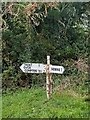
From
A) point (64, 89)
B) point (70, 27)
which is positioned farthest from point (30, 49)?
point (64, 89)

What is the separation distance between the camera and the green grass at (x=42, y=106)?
17.9 ft

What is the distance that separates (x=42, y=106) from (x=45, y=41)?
7.38ft

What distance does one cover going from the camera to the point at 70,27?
8094 millimetres

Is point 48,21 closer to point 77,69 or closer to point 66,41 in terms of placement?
point 66,41

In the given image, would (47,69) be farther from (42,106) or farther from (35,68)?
(42,106)

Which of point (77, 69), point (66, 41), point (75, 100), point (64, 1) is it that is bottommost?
point (75, 100)

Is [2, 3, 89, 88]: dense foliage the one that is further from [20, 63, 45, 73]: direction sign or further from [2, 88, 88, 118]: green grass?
[20, 63, 45, 73]: direction sign

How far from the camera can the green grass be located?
5449 mm

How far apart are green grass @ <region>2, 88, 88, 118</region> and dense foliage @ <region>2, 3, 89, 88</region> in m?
0.97

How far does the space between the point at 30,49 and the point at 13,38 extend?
1.35 ft

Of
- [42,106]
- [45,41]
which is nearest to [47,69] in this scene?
[42,106]

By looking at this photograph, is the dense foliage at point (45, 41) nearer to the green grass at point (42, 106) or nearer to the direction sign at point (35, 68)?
the green grass at point (42, 106)

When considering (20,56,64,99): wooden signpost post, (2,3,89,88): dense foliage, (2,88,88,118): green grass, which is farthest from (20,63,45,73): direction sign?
(2,3,89,88): dense foliage

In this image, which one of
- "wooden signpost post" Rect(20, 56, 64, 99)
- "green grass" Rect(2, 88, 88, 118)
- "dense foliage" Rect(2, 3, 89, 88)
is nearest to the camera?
"green grass" Rect(2, 88, 88, 118)
